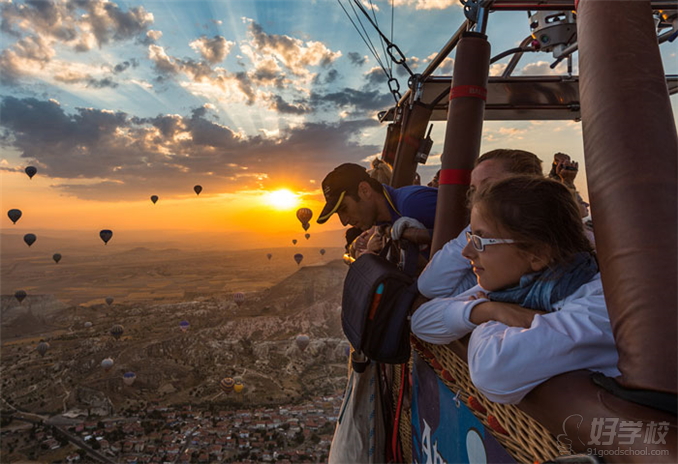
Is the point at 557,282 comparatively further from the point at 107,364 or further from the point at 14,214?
the point at 107,364

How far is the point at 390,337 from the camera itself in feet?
4.50

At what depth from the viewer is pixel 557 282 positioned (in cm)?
89

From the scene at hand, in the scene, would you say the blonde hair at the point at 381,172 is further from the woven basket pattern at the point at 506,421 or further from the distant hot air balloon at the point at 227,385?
the distant hot air balloon at the point at 227,385

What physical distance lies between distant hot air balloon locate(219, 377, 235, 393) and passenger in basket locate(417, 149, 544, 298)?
4188cm

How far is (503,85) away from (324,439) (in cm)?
3255

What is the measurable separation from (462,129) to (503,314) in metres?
0.94

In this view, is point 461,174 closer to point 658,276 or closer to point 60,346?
point 658,276

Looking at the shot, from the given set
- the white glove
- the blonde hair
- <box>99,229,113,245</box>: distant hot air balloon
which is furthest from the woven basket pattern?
<box>99,229,113,245</box>: distant hot air balloon

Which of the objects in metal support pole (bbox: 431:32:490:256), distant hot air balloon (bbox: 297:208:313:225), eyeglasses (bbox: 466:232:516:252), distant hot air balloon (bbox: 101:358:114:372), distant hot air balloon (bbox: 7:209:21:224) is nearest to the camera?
eyeglasses (bbox: 466:232:516:252)

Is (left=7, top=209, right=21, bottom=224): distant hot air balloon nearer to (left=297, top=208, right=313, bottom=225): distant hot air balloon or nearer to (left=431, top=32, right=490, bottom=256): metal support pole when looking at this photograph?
(left=297, top=208, right=313, bottom=225): distant hot air balloon

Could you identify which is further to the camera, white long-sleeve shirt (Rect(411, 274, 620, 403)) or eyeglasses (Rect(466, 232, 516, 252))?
eyeglasses (Rect(466, 232, 516, 252))

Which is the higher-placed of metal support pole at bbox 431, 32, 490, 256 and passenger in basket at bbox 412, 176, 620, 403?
metal support pole at bbox 431, 32, 490, 256

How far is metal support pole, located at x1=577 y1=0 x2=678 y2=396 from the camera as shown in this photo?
603mm

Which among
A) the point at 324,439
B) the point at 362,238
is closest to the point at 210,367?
the point at 324,439
